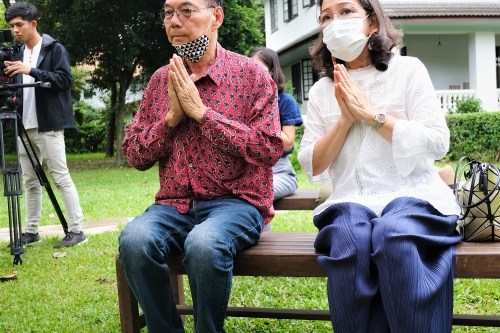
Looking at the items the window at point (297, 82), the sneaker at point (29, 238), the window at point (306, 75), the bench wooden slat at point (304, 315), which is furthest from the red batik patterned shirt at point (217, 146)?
the window at point (297, 82)

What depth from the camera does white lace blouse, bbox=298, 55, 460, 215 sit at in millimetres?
2658

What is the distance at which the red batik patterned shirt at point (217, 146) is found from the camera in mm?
2863

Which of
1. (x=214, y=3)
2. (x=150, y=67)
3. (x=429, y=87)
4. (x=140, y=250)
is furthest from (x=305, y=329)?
(x=150, y=67)

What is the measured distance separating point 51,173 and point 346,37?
3.53m

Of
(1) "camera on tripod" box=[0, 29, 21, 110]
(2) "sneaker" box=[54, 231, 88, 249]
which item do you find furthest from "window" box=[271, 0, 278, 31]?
(1) "camera on tripod" box=[0, 29, 21, 110]

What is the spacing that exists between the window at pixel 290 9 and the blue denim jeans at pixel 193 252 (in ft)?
63.5

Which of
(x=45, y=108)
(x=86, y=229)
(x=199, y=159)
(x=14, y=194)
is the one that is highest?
(x=45, y=108)

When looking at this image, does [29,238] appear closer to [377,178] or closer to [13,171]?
[13,171]

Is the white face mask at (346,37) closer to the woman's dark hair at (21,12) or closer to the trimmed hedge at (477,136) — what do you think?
the woman's dark hair at (21,12)

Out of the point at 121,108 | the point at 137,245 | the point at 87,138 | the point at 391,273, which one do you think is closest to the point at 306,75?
the point at 121,108

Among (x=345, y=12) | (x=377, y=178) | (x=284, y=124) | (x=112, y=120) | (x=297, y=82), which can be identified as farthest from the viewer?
(x=297, y=82)

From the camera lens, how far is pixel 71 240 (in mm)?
5676

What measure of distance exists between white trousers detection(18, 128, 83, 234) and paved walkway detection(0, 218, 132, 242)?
0.60 meters

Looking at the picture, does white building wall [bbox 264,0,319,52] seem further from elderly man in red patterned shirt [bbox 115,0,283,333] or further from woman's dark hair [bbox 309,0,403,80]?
elderly man in red patterned shirt [bbox 115,0,283,333]
